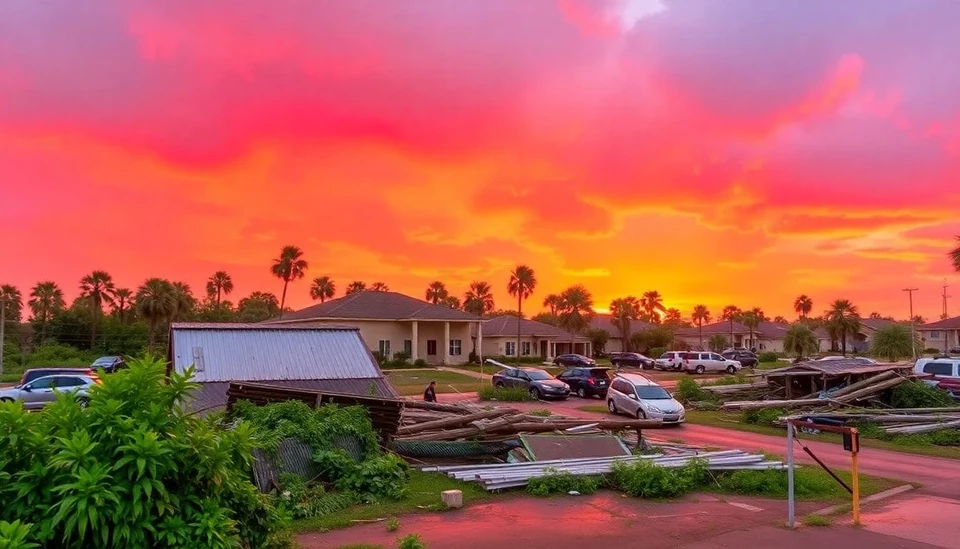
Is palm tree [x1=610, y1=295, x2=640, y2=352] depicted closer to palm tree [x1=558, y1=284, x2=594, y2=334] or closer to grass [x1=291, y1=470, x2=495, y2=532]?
palm tree [x1=558, y1=284, x2=594, y2=334]

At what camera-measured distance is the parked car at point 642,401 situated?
24261 millimetres

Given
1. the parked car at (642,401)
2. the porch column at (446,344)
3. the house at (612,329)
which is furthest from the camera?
the house at (612,329)

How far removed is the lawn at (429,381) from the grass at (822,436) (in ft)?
48.7

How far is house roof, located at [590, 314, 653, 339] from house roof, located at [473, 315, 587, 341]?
433 inches

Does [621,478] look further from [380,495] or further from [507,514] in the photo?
[380,495]

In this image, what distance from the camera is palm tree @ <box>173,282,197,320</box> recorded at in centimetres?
5841

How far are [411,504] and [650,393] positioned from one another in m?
16.0

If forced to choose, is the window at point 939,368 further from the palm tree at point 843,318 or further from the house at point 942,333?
the house at point 942,333

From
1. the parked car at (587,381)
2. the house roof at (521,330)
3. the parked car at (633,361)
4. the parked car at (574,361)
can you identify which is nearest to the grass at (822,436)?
the parked car at (587,381)

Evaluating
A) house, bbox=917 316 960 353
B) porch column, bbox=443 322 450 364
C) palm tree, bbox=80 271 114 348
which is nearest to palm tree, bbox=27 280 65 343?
palm tree, bbox=80 271 114 348

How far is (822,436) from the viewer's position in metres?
21.9

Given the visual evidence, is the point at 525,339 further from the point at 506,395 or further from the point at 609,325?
the point at 506,395

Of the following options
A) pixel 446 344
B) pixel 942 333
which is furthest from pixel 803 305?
pixel 446 344

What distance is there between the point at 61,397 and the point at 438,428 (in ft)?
40.2
